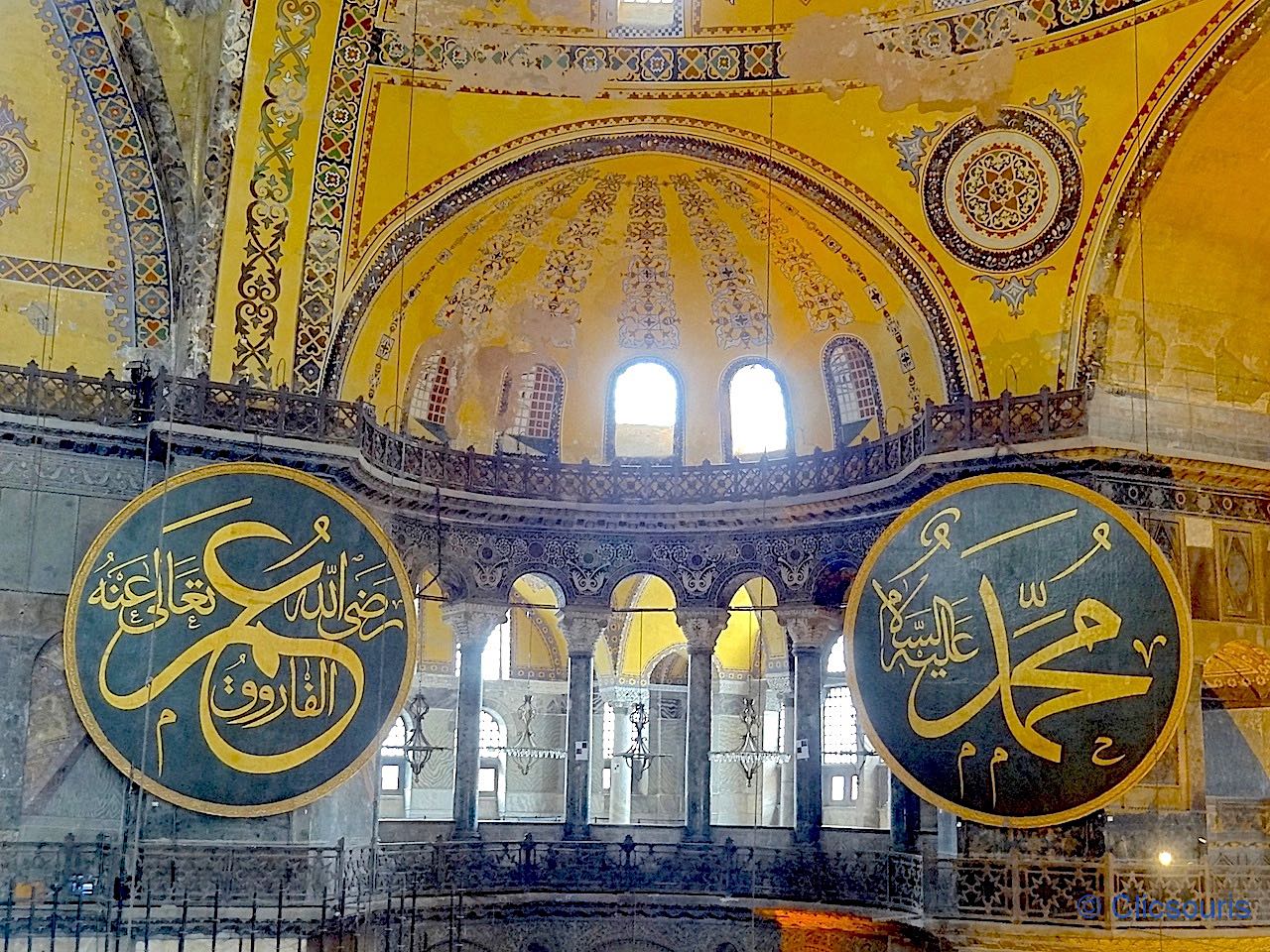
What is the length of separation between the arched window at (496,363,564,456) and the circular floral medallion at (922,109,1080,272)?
4.10m

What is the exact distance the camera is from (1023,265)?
40.7ft

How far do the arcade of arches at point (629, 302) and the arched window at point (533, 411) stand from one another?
7 centimetres

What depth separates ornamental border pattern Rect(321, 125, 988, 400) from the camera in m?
12.8

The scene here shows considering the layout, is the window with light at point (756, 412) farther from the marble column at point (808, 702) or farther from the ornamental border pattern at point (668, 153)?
the ornamental border pattern at point (668, 153)

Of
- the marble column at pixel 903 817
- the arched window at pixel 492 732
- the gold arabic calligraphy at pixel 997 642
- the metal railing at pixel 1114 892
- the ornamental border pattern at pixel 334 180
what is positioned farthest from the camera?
the arched window at pixel 492 732

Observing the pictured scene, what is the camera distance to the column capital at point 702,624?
47.9ft

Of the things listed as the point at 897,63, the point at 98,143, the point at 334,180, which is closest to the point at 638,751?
the point at 334,180

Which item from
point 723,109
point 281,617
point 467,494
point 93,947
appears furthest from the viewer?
point 467,494

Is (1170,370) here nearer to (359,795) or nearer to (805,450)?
(805,450)

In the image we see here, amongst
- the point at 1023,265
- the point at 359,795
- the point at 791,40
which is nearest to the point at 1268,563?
the point at 1023,265

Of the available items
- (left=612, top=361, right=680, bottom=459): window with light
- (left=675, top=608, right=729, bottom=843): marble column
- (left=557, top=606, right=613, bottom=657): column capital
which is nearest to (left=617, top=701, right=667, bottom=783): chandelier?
(left=675, top=608, right=729, bottom=843): marble column

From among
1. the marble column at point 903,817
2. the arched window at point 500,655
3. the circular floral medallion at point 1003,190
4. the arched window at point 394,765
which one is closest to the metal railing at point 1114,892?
the marble column at point 903,817

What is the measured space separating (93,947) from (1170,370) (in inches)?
363

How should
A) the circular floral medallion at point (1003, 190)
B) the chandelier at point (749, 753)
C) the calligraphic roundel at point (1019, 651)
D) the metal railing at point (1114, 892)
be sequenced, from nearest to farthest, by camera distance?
the metal railing at point (1114, 892)
the calligraphic roundel at point (1019, 651)
the circular floral medallion at point (1003, 190)
the chandelier at point (749, 753)
